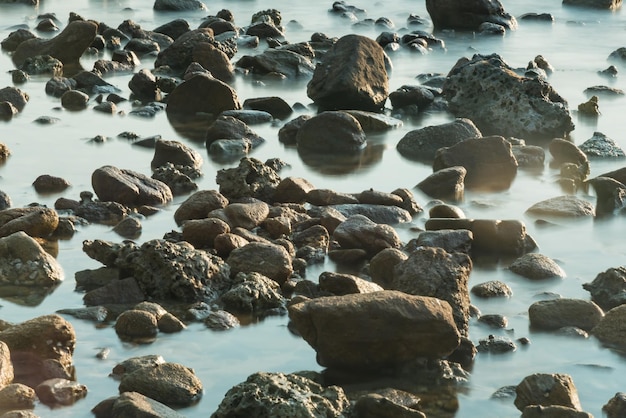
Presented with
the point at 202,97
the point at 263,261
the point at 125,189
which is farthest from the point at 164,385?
the point at 202,97

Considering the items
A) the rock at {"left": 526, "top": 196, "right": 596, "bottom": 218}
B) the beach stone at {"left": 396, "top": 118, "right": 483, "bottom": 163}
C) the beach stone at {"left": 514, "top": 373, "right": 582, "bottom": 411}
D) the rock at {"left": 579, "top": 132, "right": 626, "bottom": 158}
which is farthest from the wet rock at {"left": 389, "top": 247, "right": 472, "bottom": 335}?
the rock at {"left": 579, "top": 132, "right": 626, "bottom": 158}

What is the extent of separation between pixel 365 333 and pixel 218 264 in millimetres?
1550

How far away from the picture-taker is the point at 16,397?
15.6 feet

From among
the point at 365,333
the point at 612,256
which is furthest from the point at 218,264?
the point at 612,256

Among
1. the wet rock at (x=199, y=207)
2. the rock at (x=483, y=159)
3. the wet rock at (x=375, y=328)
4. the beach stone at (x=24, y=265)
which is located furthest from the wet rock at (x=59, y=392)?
the rock at (x=483, y=159)

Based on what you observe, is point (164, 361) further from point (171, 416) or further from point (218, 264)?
point (218, 264)

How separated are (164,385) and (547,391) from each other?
62.0 inches

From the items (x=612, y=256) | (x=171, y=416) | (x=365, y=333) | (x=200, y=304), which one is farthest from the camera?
(x=612, y=256)

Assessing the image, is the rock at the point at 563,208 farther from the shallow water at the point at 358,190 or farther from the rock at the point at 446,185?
the rock at the point at 446,185

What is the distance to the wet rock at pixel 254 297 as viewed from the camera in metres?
6.13

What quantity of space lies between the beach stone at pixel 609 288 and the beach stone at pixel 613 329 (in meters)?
0.44

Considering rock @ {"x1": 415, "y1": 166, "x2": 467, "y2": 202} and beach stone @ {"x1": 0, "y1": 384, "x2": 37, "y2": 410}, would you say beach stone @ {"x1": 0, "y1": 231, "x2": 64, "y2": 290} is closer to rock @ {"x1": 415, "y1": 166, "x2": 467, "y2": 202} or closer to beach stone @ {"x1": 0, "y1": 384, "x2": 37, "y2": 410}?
beach stone @ {"x1": 0, "y1": 384, "x2": 37, "y2": 410}

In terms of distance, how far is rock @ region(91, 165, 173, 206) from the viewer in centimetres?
808

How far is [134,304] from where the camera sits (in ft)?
20.3
